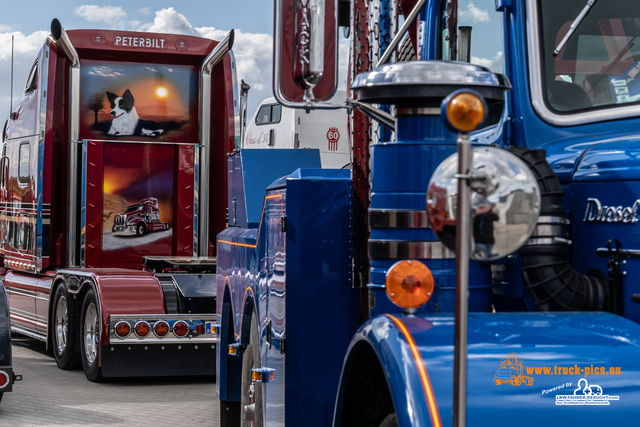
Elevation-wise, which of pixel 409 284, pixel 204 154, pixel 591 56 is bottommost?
pixel 409 284

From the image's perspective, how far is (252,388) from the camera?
5.58 metres

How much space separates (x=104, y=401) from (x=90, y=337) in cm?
155

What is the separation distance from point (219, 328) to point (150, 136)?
5.74m

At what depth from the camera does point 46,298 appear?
11.8 meters

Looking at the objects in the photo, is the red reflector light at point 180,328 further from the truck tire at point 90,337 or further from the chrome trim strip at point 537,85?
the chrome trim strip at point 537,85

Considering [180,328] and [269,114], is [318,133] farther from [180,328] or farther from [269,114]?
[180,328]

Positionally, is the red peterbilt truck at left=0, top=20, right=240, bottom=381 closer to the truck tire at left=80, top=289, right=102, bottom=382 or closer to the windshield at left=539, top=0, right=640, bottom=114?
the truck tire at left=80, top=289, right=102, bottom=382

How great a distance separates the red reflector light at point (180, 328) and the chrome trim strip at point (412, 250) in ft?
21.6

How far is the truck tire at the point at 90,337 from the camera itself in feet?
32.5

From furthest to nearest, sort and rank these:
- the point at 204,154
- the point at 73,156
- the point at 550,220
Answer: the point at 204,154 < the point at 73,156 < the point at 550,220

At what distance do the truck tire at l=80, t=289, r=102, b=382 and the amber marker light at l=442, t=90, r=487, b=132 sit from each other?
8070 millimetres

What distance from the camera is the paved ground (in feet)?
26.1

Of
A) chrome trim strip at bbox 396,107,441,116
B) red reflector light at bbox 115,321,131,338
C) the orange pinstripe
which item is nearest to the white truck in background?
red reflector light at bbox 115,321,131,338

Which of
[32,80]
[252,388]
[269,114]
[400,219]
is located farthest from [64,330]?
[269,114]
